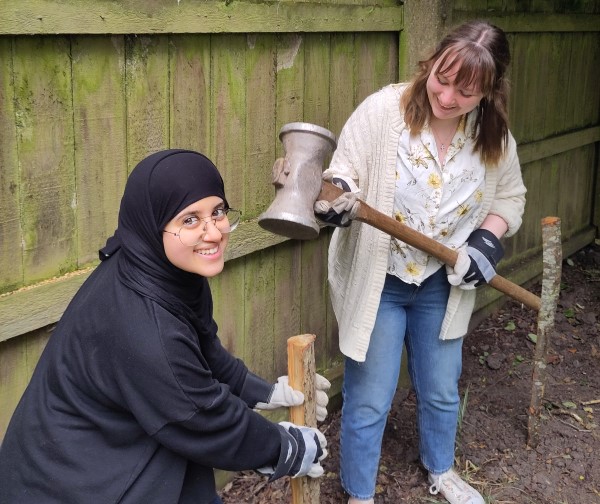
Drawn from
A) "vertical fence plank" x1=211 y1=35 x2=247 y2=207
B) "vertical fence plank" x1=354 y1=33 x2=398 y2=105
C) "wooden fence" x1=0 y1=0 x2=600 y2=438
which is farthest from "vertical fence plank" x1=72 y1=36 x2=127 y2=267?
"vertical fence plank" x1=354 y1=33 x2=398 y2=105

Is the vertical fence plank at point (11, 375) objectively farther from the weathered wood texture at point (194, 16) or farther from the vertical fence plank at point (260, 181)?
the vertical fence plank at point (260, 181)

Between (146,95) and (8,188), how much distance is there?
0.63 m

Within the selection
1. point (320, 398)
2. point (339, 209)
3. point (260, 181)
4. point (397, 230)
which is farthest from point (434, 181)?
point (320, 398)

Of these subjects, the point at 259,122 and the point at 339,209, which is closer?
the point at 339,209

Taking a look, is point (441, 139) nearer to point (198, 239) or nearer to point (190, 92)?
point (190, 92)

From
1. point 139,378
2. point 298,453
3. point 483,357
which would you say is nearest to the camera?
point 139,378

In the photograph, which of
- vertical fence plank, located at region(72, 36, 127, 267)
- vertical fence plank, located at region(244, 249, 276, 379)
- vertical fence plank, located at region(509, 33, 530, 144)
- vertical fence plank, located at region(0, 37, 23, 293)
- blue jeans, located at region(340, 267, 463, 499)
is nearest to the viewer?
vertical fence plank, located at region(0, 37, 23, 293)

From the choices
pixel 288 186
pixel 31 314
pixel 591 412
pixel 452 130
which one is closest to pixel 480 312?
pixel 591 412

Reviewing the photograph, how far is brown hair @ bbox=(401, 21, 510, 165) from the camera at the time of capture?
110 inches

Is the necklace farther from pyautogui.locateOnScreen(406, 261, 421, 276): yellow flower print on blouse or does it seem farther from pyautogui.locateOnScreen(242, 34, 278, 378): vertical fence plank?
pyautogui.locateOnScreen(242, 34, 278, 378): vertical fence plank

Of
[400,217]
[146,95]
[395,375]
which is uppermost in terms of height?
[146,95]

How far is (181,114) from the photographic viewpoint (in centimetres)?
301

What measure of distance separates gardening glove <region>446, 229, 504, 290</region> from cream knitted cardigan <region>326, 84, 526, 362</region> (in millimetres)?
69

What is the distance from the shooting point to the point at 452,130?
310cm
